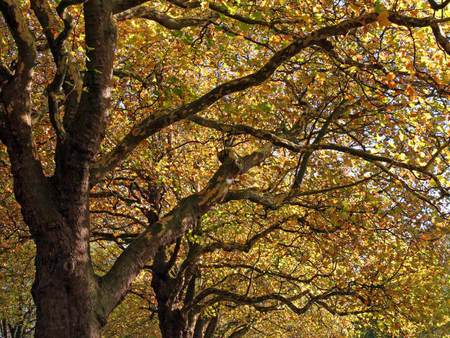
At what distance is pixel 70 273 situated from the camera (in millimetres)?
6152

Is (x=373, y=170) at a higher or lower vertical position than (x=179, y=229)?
higher

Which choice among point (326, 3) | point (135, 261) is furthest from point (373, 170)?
point (135, 261)

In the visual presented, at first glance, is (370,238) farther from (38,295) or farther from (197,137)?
(38,295)

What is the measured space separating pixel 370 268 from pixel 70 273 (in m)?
8.94

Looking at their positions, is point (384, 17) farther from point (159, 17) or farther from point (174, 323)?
point (174, 323)

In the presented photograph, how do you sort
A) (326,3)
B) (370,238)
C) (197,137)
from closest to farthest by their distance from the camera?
(326,3) → (370,238) → (197,137)

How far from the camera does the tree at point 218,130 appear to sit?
6.26 m

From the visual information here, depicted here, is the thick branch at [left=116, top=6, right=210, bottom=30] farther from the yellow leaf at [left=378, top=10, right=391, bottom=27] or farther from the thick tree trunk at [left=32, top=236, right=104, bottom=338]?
the yellow leaf at [left=378, top=10, right=391, bottom=27]

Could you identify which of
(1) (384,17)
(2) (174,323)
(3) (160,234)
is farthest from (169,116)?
(2) (174,323)

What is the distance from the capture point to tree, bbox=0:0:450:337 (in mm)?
6262

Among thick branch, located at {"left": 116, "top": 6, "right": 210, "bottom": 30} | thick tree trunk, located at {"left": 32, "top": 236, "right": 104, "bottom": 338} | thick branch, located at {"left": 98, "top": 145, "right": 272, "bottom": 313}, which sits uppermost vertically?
thick branch, located at {"left": 116, "top": 6, "right": 210, "bottom": 30}

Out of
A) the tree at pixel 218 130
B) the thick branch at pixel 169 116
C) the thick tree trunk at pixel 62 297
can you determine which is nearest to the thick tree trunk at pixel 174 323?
the tree at pixel 218 130

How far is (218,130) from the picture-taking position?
33.8ft

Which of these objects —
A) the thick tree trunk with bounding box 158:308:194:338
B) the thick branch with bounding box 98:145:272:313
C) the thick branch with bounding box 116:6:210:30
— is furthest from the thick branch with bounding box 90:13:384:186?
the thick tree trunk with bounding box 158:308:194:338
